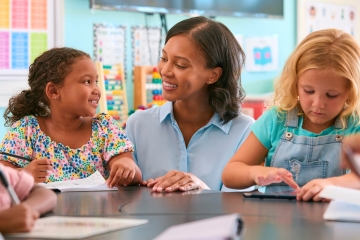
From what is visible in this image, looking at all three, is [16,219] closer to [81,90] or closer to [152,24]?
[81,90]

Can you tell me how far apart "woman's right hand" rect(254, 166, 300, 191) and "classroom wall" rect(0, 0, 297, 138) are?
2.65m

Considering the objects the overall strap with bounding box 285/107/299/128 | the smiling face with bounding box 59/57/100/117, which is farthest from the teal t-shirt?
the smiling face with bounding box 59/57/100/117

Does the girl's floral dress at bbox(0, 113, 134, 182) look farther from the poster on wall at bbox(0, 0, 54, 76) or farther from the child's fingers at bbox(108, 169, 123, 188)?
the poster on wall at bbox(0, 0, 54, 76)

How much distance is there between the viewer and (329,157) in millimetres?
1621

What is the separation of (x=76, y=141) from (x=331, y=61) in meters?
0.78

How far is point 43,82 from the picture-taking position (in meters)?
1.96

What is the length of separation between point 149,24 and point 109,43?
0.36 metres

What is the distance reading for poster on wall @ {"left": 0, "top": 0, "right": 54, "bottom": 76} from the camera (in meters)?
3.75

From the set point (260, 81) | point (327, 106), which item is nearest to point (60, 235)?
point (327, 106)

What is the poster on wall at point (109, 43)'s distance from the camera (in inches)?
161

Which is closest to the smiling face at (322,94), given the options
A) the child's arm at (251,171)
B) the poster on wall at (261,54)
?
the child's arm at (251,171)

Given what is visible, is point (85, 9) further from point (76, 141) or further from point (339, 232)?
point (339, 232)

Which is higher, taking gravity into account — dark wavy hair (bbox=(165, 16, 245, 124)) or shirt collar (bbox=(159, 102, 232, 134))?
dark wavy hair (bbox=(165, 16, 245, 124))

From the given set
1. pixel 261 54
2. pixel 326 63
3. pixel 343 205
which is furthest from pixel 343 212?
pixel 261 54
